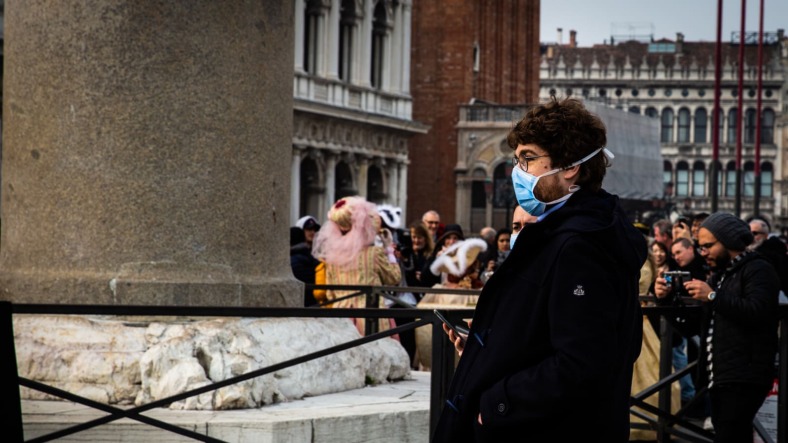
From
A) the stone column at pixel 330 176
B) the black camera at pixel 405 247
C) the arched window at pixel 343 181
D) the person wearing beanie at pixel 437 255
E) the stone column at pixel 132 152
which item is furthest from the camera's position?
the arched window at pixel 343 181

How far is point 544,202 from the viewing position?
362 cm

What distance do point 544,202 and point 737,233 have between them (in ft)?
11.3

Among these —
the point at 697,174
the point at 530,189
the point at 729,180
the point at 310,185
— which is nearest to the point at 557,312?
the point at 530,189

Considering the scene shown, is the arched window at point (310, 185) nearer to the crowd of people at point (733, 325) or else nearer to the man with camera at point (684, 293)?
the man with camera at point (684, 293)

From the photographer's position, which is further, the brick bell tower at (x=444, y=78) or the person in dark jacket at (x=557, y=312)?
the brick bell tower at (x=444, y=78)

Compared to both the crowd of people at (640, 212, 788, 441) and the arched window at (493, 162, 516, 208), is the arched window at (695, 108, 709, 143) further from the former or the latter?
the crowd of people at (640, 212, 788, 441)

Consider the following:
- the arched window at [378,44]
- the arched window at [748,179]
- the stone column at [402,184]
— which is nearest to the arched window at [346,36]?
the arched window at [378,44]

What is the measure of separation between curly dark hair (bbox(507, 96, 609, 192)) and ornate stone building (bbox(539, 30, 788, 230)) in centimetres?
10923

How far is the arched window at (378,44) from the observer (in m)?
47.6

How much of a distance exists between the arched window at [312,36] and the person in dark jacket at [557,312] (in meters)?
40.4

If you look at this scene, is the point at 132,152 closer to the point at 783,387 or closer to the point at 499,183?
the point at 783,387

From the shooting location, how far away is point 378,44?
157 ft

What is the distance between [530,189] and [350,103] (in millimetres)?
42038

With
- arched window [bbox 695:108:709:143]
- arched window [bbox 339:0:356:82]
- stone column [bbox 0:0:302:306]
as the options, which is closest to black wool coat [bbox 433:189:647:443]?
stone column [bbox 0:0:302:306]
